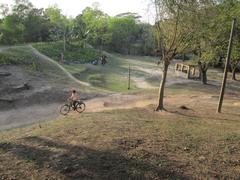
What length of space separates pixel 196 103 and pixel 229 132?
1147 centimetres

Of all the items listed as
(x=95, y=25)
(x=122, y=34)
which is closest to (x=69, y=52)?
(x=95, y=25)

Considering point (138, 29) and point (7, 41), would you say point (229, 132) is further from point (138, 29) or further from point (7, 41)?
point (138, 29)

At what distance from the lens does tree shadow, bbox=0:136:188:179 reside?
8.59 m

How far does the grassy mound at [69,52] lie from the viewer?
164 ft

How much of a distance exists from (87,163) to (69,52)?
47.0 metres

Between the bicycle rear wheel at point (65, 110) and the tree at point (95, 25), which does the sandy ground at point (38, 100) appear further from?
the tree at point (95, 25)

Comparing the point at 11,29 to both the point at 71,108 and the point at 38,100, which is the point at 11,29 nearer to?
the point at 38,100

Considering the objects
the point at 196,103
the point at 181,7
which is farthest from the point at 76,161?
the point at 196,103

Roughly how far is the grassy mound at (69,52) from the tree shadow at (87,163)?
37.8 m

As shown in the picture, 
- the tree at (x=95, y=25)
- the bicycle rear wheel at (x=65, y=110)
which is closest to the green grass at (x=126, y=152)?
the bicycle rear wheel at (x=65, y=110)

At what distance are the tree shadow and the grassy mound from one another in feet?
124

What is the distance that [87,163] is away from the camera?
9203 mm

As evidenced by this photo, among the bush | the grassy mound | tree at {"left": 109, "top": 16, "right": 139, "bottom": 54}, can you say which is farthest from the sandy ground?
tree at {"left": 109, "top": 16, "right": 139, "bottom": 54}

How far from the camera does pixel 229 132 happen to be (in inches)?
535
